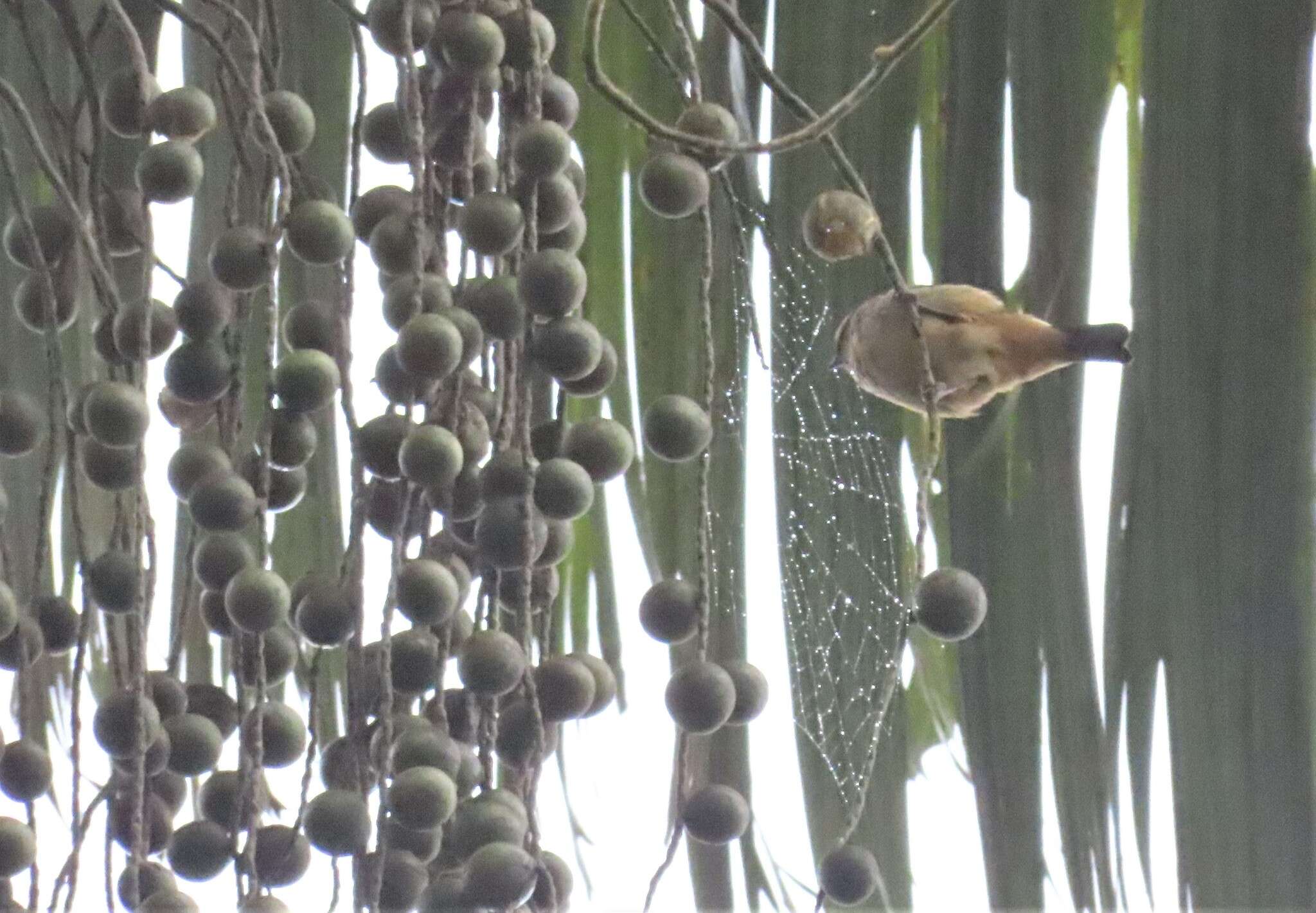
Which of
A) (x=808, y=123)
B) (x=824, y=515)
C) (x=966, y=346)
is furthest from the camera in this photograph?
(x=824, y=515)

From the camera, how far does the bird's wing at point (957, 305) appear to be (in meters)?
0.81

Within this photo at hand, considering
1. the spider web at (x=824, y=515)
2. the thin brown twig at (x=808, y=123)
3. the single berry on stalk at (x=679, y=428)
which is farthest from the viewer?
the spider web at (x=824, y=515)

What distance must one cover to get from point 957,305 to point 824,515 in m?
0.32

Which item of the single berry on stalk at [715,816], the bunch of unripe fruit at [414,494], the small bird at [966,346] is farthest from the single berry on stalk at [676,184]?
the single berry on stalk at [715,816]

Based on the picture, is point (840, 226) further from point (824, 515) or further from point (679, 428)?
point (824, 515)

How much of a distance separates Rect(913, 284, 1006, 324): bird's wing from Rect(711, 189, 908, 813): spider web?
0.84 feet

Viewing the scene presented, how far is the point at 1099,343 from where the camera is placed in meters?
0.80

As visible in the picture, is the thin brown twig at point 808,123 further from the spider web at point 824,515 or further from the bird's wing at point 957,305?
the spider web at point 824,515

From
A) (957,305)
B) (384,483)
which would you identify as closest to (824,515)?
(957,305)

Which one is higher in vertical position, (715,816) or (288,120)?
(288,120)

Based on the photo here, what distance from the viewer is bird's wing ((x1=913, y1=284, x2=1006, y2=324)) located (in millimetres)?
809

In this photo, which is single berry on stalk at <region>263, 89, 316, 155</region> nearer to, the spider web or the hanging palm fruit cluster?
the hanging palm fruit cluster

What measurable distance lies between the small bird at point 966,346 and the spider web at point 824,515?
0.26 m

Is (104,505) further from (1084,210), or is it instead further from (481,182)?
(1084,210)
